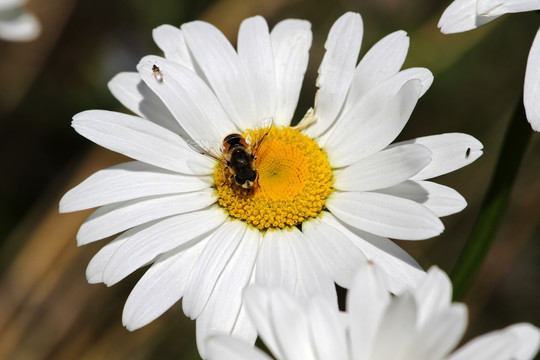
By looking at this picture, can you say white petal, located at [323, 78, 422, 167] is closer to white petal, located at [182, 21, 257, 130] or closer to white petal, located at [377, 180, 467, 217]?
white petal, located at [377, 180, 467, 217]

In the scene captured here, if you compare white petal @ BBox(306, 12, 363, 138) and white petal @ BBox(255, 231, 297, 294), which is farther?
white petal @ BBox(306, 12, 363, 138)

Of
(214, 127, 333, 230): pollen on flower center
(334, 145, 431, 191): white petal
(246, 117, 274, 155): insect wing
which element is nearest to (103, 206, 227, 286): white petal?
(214, 127, 333, 230): pollen on flower center

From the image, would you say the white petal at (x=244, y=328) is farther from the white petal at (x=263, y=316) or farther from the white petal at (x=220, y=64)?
the white petal at (x=220, y=64)

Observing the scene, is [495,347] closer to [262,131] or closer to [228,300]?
[228,300]

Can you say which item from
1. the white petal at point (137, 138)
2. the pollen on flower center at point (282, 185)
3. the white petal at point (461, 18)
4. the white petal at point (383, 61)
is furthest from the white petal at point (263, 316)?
the white petal at point (461, 18)

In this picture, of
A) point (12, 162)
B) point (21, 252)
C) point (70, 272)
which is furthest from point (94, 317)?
point (12, 162)

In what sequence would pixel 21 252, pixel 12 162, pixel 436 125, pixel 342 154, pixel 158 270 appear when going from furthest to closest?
pixel 12 162 → pixel 436 125 → pixel 21 252 → pixel 342 154 → pixel 158 270

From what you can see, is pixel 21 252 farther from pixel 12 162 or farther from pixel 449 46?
pixel 449 46
